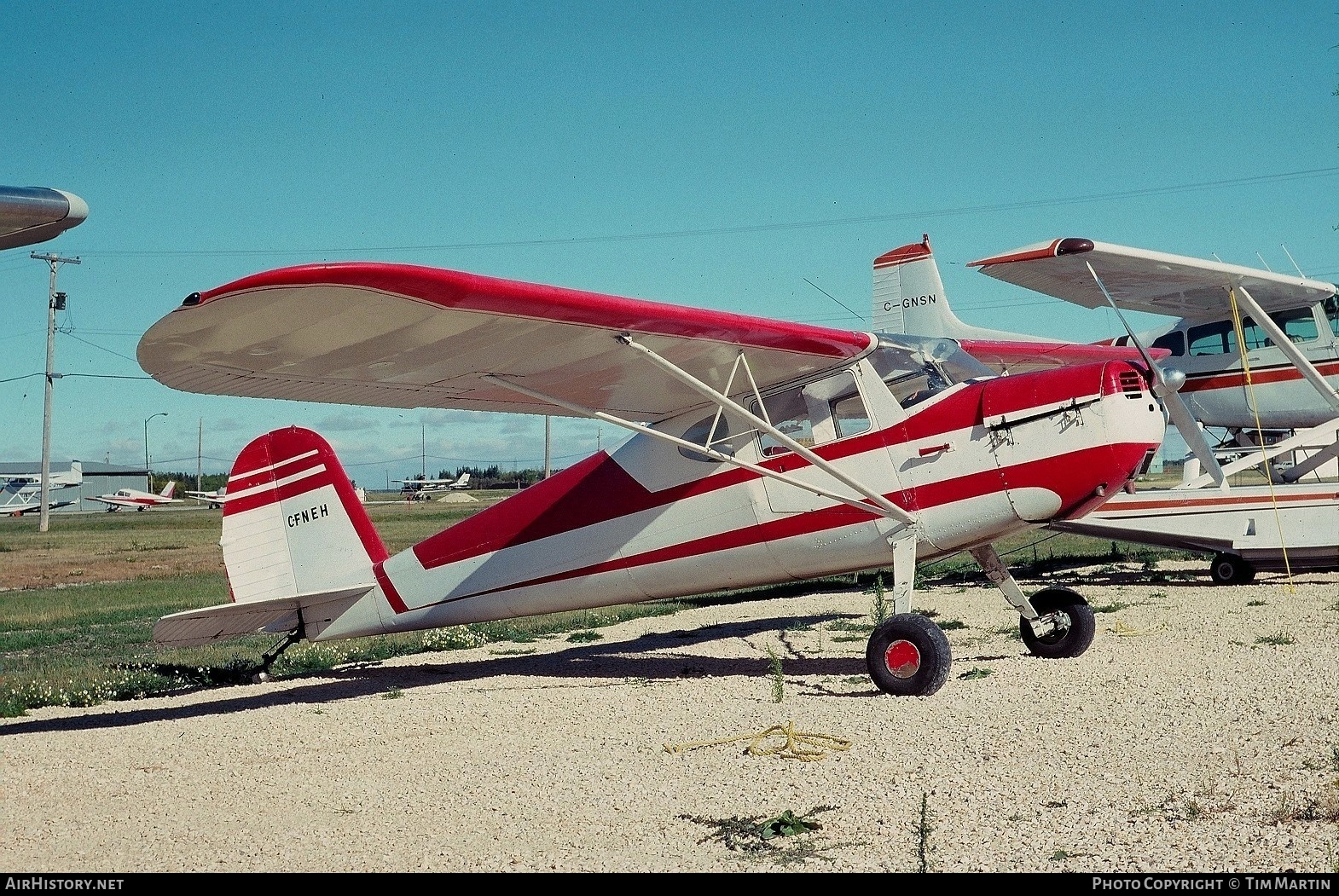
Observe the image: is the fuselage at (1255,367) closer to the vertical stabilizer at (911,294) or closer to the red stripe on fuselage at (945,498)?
the vertical stabilizer at (911,294)

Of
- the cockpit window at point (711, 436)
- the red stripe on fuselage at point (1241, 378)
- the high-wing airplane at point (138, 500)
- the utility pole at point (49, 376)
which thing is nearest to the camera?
the cockpit window at point (711, 436)

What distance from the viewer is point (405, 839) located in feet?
15.1

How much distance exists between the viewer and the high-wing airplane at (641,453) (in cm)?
658

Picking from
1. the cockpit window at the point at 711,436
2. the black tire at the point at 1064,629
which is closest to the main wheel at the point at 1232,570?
the black tire at the point at 1064,629

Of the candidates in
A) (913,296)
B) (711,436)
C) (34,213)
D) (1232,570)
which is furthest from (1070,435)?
(913,296)

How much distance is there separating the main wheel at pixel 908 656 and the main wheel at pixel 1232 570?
828 centimetres

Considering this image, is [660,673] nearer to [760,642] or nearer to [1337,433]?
[760,642]

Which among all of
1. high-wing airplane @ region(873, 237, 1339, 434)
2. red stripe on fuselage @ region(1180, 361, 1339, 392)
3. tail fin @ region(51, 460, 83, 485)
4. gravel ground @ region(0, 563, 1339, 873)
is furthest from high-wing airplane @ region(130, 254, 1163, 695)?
tail fin @ region(51, 460, 83, 485)

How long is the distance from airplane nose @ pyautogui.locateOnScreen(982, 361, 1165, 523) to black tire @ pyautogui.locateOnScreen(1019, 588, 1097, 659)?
1479 millimetres

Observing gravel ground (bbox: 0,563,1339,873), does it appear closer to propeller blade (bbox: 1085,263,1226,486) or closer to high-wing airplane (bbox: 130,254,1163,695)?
high-wing airplane (bbox: 130,254,1163,695)

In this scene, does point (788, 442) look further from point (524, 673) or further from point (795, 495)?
point (524, 673)

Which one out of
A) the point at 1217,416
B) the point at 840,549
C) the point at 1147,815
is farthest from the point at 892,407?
the point at 1217,416

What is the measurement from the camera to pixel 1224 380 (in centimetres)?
1627

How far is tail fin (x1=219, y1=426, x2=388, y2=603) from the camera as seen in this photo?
961 centimetres
